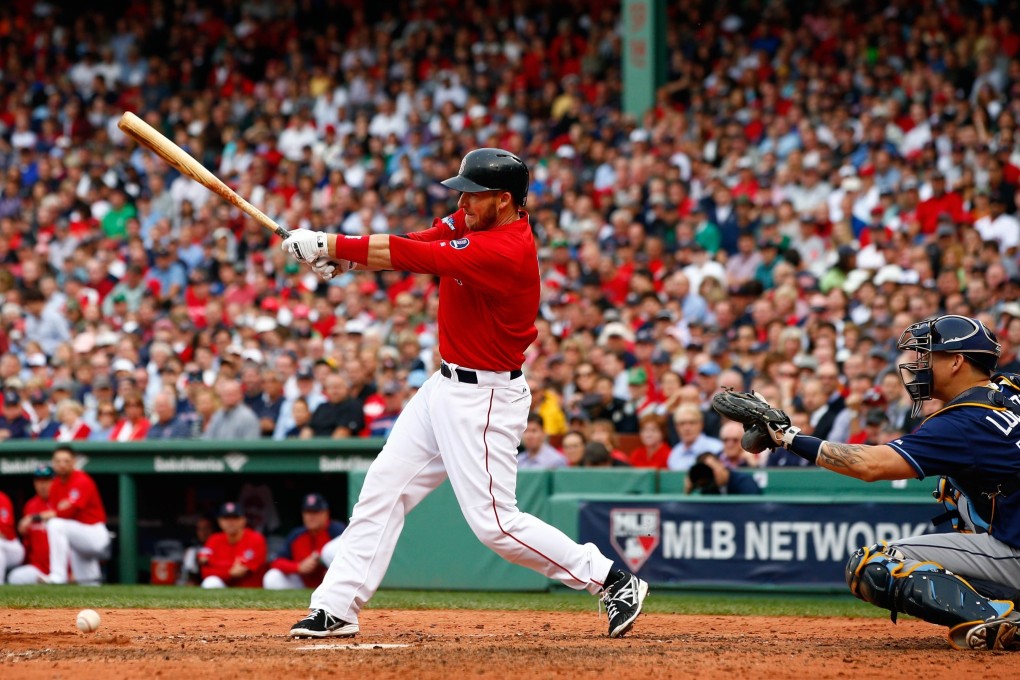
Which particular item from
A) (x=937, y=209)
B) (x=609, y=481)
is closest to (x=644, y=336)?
(x=609, y=481)

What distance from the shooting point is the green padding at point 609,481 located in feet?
30.7

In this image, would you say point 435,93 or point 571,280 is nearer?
point 571,280

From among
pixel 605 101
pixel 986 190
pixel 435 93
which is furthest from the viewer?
pixel 435 93

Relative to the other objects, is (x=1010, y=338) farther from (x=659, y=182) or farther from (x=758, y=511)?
(x=659, y=182)

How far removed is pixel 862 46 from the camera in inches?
603

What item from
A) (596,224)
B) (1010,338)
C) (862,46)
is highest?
(862,46)

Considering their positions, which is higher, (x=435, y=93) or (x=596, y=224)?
(x=435, y=93)

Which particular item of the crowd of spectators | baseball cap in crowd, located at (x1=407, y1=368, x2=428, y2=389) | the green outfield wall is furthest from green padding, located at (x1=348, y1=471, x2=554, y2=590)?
baseball cap in crowd, located at (x1=407, y1=368, x2=428, y2=389)

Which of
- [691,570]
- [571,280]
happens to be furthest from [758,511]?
[571,280]

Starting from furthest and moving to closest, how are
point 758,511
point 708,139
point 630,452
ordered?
point 708,139 < point 630,452 < point 758,511

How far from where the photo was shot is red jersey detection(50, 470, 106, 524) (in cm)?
1069

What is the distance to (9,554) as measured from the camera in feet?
35.7

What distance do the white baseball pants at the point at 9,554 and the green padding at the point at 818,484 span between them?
5110 mm

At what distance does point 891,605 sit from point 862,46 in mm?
10944
